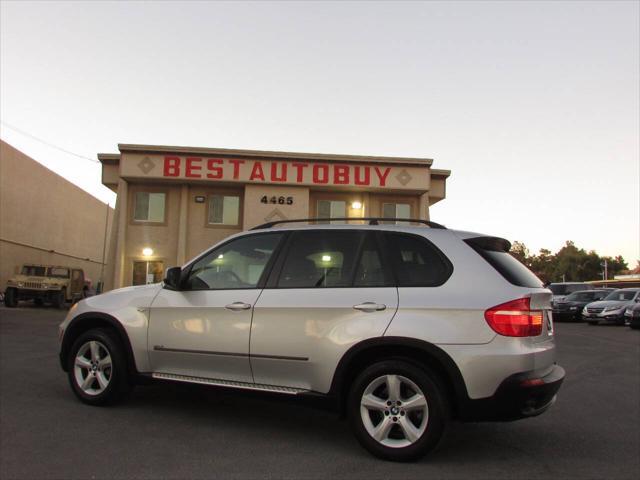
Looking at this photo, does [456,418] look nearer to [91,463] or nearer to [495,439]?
[495,439]

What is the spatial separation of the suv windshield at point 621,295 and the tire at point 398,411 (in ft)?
71.8

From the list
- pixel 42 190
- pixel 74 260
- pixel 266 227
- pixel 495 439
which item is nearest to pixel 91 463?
pixel 266 227

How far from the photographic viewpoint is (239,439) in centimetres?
449

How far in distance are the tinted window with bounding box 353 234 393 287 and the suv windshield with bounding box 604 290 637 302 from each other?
2172cm

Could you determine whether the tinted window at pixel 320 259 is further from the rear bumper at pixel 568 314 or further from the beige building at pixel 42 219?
the beige building at pixel 42 219

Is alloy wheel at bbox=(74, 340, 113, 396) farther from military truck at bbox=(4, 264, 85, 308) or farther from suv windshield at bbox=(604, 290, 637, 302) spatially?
suv windshield at bbox=(604, 290, 637, 302)

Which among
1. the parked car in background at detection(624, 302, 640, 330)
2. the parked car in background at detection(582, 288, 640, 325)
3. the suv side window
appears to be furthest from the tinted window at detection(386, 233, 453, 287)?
the parked car in background at detection(582, 288, 640, 325)

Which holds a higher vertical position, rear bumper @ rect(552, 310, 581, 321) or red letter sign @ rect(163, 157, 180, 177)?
red letter sign @ rect(163, 157, 180, 177)

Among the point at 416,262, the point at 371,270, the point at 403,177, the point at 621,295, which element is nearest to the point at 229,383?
the point at 371,270

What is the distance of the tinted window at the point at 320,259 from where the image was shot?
14.7 feet

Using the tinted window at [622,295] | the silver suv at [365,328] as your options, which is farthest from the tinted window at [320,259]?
the tinted window at [622,295]

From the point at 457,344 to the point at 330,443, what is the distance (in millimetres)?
1400

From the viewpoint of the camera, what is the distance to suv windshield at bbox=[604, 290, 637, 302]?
22.7 m

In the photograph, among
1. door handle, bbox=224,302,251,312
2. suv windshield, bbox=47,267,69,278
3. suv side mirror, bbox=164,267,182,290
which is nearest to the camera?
door handle, bbox=224,302,251,312
